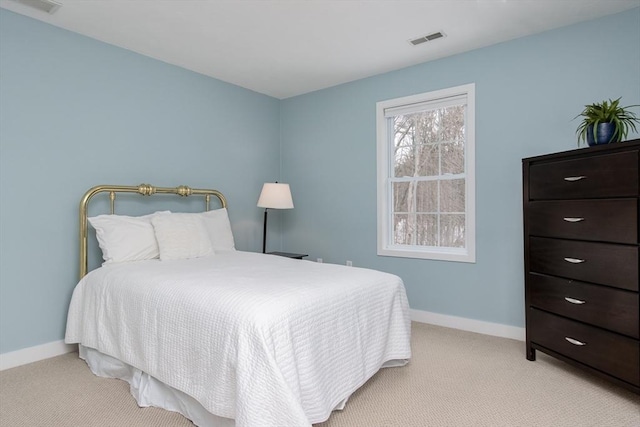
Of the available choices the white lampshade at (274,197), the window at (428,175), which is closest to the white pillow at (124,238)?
the white lampshade at (274,197)

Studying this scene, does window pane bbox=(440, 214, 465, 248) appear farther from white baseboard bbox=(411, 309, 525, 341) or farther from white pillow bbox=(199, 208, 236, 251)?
white pillow bbox=(199, 208, 236, 251)

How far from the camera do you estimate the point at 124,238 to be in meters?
2.78

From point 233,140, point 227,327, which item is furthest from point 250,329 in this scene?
point 233,140

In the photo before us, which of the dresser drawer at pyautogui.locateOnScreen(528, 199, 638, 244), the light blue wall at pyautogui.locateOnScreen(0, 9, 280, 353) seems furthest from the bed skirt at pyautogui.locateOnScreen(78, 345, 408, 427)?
the dresser drawer at pyautogui.locateOnScreen(528, 199, 638, 244)

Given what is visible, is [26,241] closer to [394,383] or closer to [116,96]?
[116,96]

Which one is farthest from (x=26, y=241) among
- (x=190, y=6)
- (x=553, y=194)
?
(x=553, y=194)

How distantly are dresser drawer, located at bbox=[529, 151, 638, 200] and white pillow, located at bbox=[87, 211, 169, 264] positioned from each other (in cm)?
291

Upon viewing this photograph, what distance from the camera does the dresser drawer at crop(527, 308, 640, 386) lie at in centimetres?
196

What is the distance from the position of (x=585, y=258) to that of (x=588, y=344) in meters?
0.52

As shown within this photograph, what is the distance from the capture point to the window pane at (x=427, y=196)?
11.9 feet

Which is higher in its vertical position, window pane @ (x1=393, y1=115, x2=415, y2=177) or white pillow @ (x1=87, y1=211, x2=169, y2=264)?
window pane @ (x1=393, y1=115, x2=415, y2=177)

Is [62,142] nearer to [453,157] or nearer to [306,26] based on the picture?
[306,26]

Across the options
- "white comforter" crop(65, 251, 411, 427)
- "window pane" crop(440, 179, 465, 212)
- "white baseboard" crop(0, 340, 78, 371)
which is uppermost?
"window pane" crop(440, 179, 465, 212)

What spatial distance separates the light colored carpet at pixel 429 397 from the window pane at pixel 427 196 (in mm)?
1468
